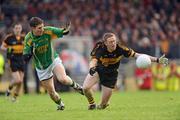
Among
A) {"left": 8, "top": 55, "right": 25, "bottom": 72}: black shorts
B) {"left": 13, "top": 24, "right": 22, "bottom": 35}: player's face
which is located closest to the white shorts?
{"left": 13, "top": 24, "right": 22, "bottom": 35}: player's face

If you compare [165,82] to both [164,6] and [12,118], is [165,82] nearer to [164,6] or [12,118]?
[164,6]

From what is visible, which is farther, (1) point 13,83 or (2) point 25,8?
(2) point 25,8

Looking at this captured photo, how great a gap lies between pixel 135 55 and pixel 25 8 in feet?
59.8

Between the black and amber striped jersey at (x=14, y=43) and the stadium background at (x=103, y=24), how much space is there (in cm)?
610

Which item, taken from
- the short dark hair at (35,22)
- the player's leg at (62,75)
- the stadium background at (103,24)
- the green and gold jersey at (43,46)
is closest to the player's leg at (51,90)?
the player's leg at (62,75)

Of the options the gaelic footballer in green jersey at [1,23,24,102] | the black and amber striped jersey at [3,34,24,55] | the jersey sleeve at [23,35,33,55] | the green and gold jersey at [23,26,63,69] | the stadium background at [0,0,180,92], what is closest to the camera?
the jersey sleeve at [23,35,33,55]

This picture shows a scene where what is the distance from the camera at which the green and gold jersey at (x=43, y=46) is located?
51.9 ft

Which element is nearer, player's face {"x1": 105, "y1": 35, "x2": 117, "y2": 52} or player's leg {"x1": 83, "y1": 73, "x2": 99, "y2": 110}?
player's face {"x1": 105, "y1": 35, "x2": 117, "y2": 52}

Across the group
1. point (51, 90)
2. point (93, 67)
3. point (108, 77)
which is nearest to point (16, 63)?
point (51, 90)

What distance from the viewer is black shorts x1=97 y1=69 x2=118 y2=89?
52.1 ft

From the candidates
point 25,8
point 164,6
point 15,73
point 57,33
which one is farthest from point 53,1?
point 57,33

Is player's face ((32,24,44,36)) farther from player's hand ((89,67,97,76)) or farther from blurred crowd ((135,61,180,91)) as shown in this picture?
blurred crowd ((135,61,180,91))

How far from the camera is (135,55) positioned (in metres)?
15.6

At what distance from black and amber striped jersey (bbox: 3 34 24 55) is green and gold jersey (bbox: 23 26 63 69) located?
6674mm
